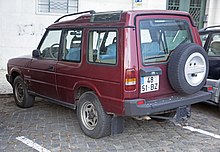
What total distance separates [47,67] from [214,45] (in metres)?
3.24

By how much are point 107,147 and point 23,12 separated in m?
6.91

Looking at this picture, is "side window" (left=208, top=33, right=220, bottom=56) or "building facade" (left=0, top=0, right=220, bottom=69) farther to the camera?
"building facade" (left=0, top=0, right=220, bottom=69)

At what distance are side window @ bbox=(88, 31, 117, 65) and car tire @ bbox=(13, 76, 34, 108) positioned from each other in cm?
223

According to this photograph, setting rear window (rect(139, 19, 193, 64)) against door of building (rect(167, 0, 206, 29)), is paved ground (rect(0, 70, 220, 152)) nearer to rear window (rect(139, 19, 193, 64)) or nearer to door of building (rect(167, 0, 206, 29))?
rear window (rect(139, 19, 193, 64))

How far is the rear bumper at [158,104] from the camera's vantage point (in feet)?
11.7

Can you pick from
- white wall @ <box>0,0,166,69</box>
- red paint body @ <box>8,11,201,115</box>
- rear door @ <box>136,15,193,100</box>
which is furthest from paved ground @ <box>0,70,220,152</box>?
white wall @ <box>0,0,166,69</box>

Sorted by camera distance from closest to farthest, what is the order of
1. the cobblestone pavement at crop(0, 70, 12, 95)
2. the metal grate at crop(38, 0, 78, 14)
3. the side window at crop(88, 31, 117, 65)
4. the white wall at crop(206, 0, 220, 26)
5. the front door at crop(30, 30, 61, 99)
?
the side window at crop(88, 31, 117, 65), the front door at crop(30, 30, 61, 99), the cobblestone pavement at crop(0, 70, 12, 95), the metal grate at crop(38, 0, 78, 14), the white wall at crop(206, 0, 220, 26)

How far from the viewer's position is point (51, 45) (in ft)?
16.8

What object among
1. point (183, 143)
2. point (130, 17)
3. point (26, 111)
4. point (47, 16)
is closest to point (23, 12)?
point (47, 16)

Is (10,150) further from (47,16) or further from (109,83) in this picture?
(47,16)

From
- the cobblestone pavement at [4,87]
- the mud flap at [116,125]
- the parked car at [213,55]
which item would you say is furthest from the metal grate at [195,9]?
the mud flap at [116,125]

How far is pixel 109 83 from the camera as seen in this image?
3.76 metres

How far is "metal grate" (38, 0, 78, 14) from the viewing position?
957 cm

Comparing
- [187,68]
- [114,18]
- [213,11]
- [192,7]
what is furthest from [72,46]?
[213,11]
